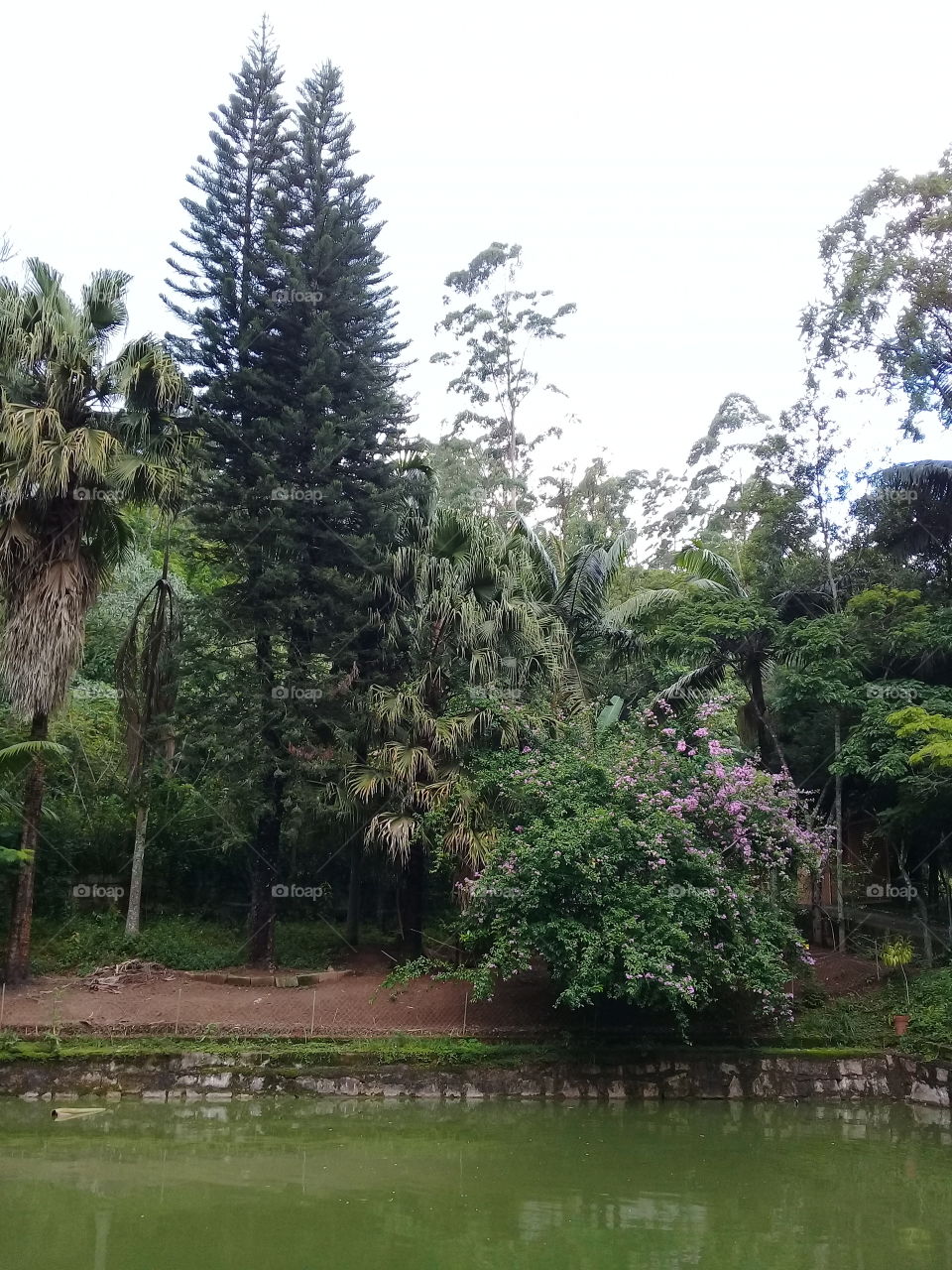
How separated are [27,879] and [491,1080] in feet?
20.7

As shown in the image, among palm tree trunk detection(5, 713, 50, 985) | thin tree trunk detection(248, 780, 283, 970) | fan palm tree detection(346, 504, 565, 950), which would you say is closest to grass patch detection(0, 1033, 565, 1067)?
palm tree trunk detection(5, 713, 50, 985)

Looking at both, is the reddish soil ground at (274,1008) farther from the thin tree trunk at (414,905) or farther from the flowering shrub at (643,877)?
the thin tree trunk at (414,905)

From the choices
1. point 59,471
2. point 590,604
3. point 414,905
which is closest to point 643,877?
point 414,905

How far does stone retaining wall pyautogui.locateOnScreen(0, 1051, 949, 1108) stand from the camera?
1174 cm

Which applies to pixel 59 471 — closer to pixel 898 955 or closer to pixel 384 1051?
pixel 384 1051

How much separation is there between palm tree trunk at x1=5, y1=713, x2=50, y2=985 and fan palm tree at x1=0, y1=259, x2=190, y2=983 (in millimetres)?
14

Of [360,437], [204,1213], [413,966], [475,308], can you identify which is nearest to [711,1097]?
[413,966]

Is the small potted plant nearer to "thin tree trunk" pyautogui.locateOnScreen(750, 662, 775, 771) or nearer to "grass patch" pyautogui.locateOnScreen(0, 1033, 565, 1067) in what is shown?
"thin tree trunk" pyautogui.locateOnScreen(750, 662, 775, 771)

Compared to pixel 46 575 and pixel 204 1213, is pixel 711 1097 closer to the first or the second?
pixel 204 1213

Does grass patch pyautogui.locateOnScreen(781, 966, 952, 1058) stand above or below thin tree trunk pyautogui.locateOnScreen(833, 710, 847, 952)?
below

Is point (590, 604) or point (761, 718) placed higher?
point (590, 604)

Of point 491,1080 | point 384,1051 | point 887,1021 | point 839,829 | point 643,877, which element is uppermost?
point 839,829

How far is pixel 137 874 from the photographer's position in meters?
16.5

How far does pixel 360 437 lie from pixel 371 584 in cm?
231
